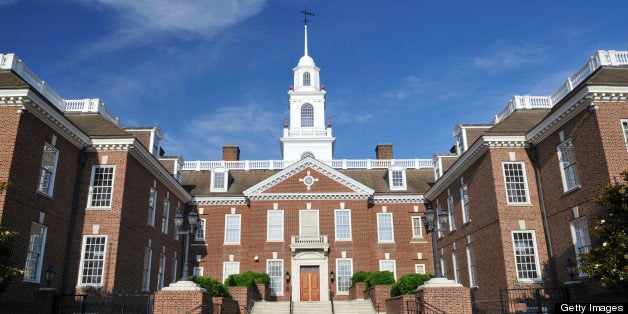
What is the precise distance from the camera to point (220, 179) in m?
35.5

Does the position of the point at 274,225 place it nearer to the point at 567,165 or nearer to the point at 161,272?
the point at 161,272

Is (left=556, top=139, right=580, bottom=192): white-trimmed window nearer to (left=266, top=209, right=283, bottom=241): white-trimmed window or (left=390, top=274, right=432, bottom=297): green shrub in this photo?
(left=390, top=274, right=432, bottom=297): green shrub

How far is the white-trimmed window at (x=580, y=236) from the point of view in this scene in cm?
1836

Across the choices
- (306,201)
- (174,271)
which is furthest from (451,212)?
(174,271)

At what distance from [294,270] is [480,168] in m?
14.0

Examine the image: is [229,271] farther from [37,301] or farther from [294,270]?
[37,301]

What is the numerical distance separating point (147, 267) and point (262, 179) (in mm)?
13191

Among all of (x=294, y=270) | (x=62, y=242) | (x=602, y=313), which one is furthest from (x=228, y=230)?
(x=602, y=313)

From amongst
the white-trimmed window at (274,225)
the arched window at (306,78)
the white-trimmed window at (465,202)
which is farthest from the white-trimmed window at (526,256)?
the arched window at (306,78)

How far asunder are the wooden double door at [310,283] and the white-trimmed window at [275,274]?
4.50ft

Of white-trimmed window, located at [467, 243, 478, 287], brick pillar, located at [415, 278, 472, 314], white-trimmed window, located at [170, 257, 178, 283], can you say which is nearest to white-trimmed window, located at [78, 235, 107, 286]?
white-trimmed window, located at [170, 257, 178, 283]

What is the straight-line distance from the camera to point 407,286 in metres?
21.4

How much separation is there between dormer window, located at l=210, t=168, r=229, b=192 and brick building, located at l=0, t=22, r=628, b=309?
104 millimetres

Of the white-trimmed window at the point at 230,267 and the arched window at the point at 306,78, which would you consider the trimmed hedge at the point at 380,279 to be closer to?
the white-trimmed window at the point at 230,267
